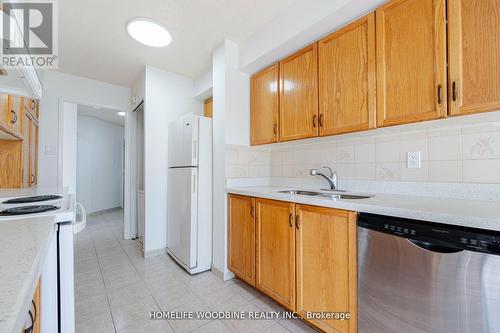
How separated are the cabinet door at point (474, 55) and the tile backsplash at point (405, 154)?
0.40ft

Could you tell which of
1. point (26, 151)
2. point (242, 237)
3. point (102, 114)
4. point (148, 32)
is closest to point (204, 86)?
point (148, 32)

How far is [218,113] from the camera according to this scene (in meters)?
2.13

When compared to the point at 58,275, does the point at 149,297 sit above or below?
below

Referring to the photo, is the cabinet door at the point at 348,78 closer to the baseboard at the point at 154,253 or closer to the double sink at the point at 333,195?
the double sink at the point at 333,195

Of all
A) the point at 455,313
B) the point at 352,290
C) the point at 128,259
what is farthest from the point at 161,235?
the point at 455,313

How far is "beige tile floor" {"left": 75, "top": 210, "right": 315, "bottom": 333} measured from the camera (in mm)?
1412

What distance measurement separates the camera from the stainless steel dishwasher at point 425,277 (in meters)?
0.75

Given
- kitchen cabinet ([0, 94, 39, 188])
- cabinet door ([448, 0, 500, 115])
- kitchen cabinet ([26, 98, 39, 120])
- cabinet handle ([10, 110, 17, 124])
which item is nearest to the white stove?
kitchen cabinet ([0, 94, 39, 188])

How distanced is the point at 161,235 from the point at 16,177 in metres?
1.54

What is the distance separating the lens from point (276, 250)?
5.05 ft

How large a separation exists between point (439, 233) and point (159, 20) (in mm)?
2358

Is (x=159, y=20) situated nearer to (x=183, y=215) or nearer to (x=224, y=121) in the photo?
(x=224, y=121)

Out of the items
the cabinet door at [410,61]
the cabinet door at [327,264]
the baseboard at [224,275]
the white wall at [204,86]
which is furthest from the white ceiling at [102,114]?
the cabinet door at [410,61]

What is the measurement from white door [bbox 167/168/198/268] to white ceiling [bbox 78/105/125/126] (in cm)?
268
